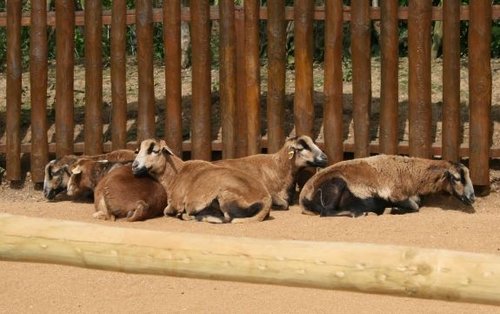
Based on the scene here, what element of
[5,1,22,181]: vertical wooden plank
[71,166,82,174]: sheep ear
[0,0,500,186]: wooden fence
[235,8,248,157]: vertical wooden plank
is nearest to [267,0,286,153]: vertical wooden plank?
[0,0,500,186]: wooden fence

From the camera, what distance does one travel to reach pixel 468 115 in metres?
12.9

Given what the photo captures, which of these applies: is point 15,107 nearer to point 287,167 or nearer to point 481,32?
point 287,167

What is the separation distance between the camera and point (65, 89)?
12.6m

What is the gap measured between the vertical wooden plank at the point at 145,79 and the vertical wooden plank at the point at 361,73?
84.0 inches

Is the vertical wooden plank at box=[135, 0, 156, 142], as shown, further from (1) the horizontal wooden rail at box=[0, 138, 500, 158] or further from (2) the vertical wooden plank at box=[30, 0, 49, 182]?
(2) the vertical wooden plank at box=[30, 0, 49, 182]

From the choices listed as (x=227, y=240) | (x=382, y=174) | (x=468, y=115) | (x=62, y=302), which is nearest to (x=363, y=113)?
(x=382, y=174)

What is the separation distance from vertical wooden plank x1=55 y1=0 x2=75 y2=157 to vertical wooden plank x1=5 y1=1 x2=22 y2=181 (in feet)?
1.49

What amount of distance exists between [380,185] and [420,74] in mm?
1219

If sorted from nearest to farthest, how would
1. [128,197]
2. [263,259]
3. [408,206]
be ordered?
[263,259] → [128,197] → [408,206]

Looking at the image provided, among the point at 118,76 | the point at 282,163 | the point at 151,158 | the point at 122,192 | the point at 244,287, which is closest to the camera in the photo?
the point at 244,287

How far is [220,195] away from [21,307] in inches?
127

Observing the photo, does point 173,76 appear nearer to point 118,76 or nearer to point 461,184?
point 118,76

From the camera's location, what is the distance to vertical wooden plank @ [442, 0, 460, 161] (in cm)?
1156

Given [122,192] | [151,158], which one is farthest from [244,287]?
[151,158]
